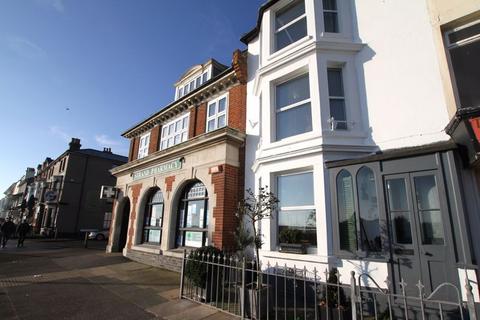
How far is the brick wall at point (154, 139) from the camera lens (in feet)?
46.6

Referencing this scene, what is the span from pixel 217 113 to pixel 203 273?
6863mm

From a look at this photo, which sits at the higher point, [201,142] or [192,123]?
[192,123]

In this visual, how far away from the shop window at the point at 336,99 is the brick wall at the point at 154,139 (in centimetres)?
1004

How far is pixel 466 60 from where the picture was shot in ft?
18.7

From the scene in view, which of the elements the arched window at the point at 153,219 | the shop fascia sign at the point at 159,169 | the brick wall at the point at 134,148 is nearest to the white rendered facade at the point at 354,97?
the shop fascia sign at the point at 159,169

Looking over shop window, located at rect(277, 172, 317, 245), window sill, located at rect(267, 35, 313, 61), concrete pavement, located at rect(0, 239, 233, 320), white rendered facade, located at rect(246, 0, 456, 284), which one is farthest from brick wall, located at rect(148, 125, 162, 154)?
shop window, located at rect(277, 172, 317, 245)

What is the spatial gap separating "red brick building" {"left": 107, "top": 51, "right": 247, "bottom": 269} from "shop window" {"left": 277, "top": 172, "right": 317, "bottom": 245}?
74.1 inches

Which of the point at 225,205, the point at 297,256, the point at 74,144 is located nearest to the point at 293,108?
the point at 225,205

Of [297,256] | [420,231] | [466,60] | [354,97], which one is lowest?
[297,256]

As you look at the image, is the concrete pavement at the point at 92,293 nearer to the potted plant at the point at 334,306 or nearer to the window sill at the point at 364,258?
the potted plant at the point at 334,306

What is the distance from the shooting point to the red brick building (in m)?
8.69

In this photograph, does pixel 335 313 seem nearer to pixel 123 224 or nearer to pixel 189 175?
pixel 189 175

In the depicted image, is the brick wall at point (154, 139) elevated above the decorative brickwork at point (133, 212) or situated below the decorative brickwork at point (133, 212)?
above

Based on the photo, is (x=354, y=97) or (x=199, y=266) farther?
(x=354, y=97)
